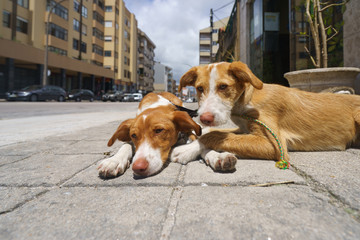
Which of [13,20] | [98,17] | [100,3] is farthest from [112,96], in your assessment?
[100,3]

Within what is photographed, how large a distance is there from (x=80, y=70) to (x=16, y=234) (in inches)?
1468

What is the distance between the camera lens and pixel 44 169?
1842mm

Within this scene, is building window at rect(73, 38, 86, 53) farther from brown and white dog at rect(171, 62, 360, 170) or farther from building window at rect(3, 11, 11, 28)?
brown and white dog at rect(171, 62, 360, 170)

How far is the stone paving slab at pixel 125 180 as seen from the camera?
1.46 metres

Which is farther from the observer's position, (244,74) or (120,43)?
(120,43)

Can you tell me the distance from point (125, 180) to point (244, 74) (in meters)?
1.53

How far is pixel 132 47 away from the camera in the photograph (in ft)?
179

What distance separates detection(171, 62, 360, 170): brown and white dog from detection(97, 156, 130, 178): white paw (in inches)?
20.8

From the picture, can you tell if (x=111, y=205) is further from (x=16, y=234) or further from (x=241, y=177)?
(x=241, y=177)

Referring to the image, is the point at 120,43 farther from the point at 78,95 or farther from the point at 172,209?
the point at 172,209

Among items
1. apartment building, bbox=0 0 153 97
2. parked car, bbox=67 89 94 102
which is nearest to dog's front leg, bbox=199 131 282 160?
apartment building, bbox=0 0 153 97

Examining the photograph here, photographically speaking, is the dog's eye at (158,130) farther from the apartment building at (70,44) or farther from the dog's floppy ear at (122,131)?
the apartment building at (70,44)

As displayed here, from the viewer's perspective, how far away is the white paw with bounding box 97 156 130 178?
1611mm

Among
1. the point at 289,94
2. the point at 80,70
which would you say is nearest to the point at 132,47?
the point at 80,70
